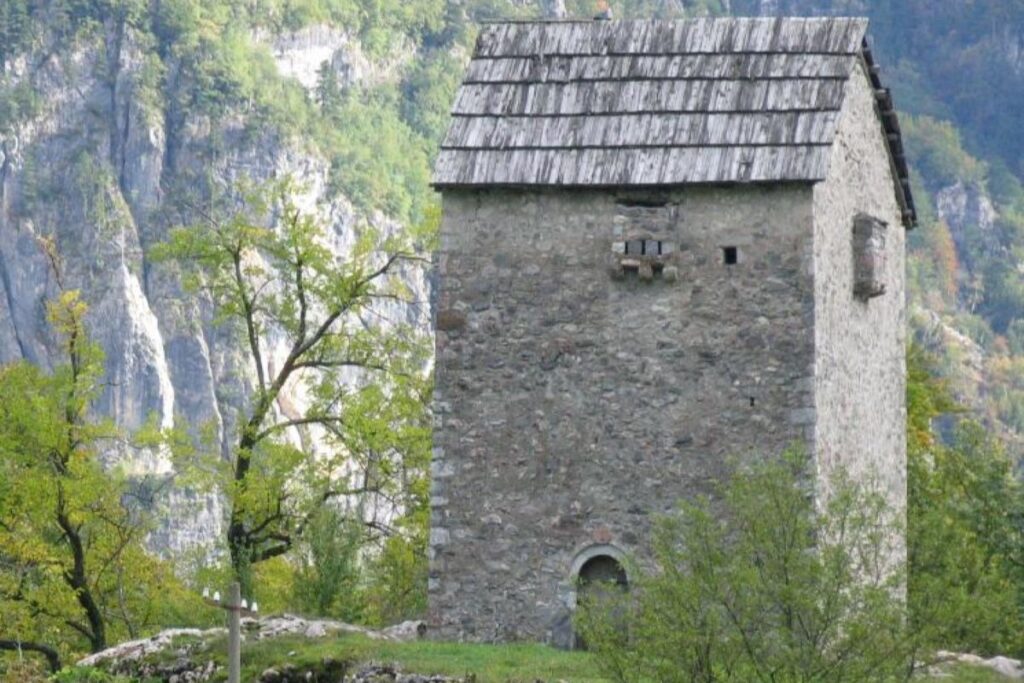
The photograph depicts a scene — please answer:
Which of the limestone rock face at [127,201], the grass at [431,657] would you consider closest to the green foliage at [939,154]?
the limestone rock face at [127,201]

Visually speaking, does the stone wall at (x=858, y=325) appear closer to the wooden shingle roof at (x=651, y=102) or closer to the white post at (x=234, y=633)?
the wooden shingle roof at (x=651, y=102)

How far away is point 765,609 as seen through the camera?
104 feet

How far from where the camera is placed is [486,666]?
3362 cm

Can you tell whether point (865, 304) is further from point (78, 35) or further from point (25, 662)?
point (78, 35)

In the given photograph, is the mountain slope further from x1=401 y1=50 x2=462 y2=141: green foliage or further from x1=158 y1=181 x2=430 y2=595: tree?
x1=158 y1=181 x2=430 y2=595: tree

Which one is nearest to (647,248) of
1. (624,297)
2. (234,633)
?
(624,297)

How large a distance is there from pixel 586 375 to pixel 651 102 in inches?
139

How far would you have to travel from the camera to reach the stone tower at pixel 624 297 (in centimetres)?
3631

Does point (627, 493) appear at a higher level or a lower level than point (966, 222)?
lower

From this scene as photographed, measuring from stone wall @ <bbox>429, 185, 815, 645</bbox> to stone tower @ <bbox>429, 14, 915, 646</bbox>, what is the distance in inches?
1.0

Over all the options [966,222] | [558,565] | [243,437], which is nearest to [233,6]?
[966,222]

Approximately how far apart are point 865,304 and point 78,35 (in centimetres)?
15536

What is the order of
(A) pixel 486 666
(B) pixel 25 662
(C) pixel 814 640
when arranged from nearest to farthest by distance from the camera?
(C) pixel 814 640 → (A) pixel 486 666 → (B) pixel 25 662

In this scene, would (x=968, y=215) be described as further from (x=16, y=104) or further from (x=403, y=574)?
(x=403, y=574)
